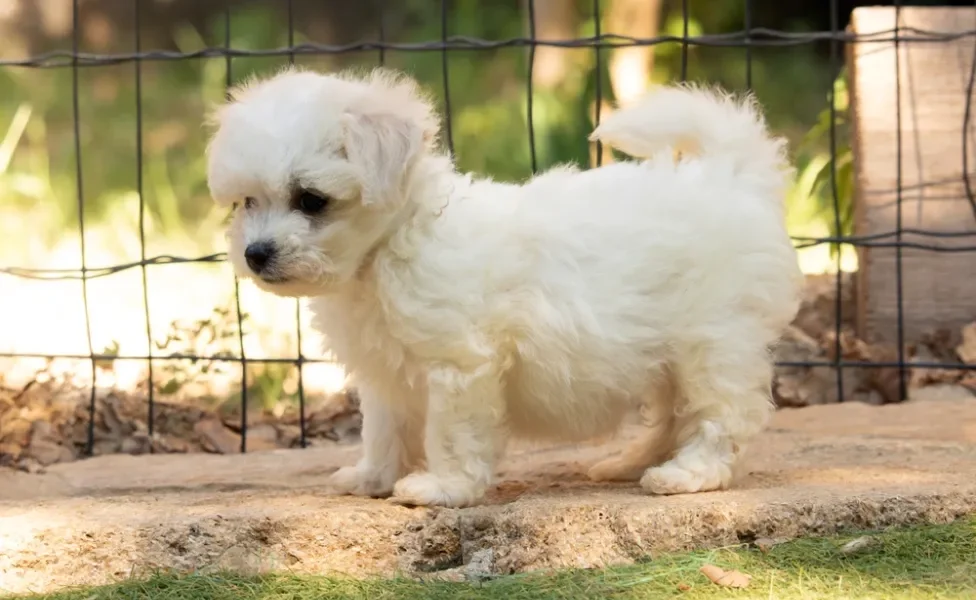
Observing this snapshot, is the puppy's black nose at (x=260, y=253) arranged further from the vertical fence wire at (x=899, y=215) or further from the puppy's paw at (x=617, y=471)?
the vertical fence wire at (x=899, y=215)

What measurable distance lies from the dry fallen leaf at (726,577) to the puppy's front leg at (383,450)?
1.25m

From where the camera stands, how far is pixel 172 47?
10547mm

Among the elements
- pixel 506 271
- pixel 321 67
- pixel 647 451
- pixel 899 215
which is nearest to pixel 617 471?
pixel 647 451

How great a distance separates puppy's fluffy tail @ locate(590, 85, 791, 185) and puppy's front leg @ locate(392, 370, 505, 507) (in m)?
1.08

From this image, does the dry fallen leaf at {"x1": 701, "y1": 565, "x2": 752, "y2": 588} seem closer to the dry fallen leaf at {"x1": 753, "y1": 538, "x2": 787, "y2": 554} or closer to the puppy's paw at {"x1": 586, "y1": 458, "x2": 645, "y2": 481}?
the dry fallen leaf at {"x1": 753, "y1": 538, "x2": 787, "y2": 554}

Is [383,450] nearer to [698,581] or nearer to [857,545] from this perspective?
[698,581]

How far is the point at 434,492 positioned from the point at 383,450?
1.56 ft

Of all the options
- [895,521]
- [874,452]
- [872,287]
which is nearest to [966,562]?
[895,521]

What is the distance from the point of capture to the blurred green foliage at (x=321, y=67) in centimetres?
827

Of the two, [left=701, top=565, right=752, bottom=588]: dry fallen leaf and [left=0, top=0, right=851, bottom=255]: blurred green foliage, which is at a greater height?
[left=0, top=0, right=851, bottom=255]: blurred green foliage

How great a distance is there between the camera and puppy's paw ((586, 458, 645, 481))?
4.46 metres

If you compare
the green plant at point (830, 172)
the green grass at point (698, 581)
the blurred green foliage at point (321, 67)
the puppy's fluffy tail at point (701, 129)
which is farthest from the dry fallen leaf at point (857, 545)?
the blurred green foliage at point (321, 67)

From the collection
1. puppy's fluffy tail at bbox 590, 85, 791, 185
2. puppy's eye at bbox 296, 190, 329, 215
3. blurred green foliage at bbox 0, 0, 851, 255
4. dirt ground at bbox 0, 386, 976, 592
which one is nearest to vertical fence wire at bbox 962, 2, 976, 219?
blurred green foliage at bbox 0, 0, 851, 255

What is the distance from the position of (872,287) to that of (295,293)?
3722 mm
